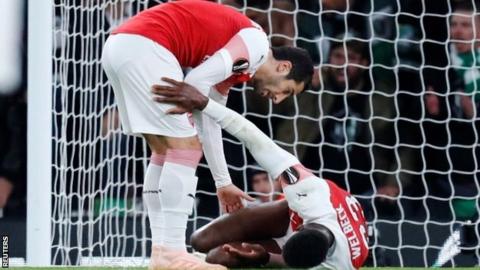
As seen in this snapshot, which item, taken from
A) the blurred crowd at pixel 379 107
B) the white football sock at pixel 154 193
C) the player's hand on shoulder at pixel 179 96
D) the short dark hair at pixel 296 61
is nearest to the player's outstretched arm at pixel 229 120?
the player's hand on shoulder at pixel 179 96

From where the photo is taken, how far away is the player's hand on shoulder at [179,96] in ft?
17.4

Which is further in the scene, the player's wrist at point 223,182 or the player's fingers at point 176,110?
the player's wrist at point 223,182

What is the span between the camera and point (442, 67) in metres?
7.85

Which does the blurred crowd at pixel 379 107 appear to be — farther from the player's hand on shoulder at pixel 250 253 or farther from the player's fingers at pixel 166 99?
the player's fingers at pixel 166 99

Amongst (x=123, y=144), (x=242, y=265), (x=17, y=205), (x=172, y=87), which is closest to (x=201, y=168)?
(x=123, y=144)

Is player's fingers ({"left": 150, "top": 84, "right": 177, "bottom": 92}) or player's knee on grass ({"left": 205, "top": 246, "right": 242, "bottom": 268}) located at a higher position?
player's fingers ({"left": 150, "top": 84, "right": 177, "bottom": 92})

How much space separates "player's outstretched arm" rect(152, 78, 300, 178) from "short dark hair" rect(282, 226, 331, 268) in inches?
A: 13.7

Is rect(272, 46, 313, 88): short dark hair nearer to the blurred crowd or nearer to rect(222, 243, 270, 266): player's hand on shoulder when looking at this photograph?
rect(222, 243, 270, 266): player's hand on shoulder

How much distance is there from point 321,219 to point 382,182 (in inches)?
106

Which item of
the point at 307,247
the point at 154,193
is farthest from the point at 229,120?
the point at 307,247

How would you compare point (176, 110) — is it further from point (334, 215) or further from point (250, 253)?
point (250, 253)

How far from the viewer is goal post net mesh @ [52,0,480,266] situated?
25.0 feet

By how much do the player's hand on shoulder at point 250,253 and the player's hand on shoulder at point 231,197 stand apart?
153mm

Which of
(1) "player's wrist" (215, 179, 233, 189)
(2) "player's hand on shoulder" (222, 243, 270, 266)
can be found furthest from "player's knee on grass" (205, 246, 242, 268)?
(1) "player's wrist" (215, 179, 233, 189)
